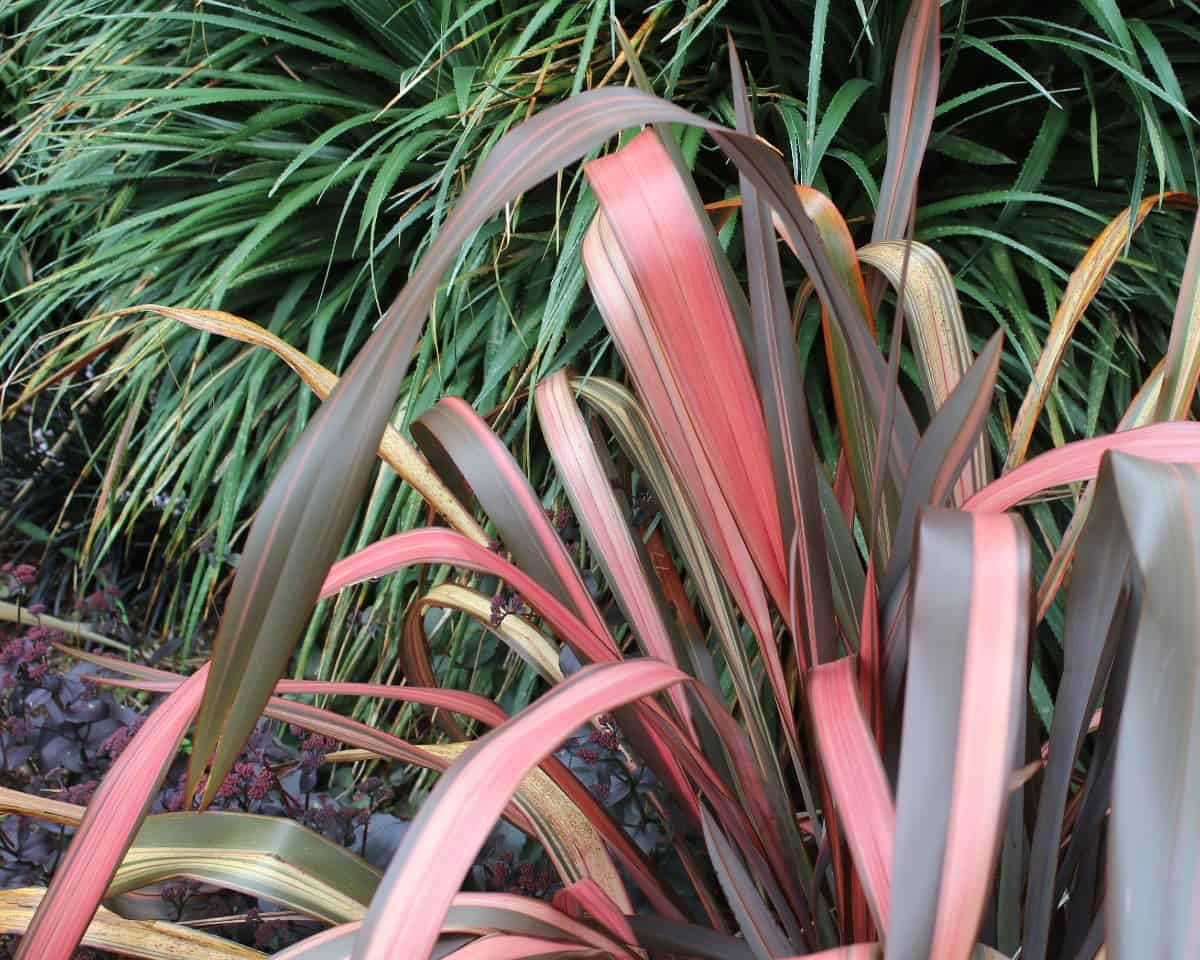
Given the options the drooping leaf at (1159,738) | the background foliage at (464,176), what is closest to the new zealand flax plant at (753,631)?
the drooping leaf at (1159,738)

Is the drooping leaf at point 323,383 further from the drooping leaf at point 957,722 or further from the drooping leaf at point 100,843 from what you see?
the drooping leaf at point 957,722

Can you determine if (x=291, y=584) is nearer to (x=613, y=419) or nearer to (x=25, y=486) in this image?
(x=613, y=419)

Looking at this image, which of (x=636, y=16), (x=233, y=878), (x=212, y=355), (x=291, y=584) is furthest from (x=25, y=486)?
(x=291, y=584)

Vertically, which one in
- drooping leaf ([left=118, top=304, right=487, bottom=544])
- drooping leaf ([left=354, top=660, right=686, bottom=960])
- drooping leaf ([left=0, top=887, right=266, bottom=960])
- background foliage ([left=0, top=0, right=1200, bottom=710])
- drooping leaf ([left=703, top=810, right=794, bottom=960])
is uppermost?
background foliage ([left=0, top=0, right=1200, bottom=710])

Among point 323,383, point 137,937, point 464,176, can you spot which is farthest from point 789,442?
point 464,176

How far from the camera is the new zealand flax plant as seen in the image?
376 mm

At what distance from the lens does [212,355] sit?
148 centimetres

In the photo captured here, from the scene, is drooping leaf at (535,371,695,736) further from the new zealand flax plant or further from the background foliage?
the background foliage

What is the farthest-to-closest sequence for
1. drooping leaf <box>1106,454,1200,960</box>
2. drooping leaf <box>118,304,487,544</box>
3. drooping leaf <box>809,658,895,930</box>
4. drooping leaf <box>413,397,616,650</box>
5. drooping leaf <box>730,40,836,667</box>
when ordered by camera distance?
drooping leaf <box>118,304,487,544</box>, drooping leaf <box>413,397,616,650</box>, drooping leaf <box>730,40,836,667</box>, drooping leaf <box>809,658,895,930</box>, drooping leaf <box>1106,454,1200,960</box>

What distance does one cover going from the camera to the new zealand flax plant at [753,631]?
0.38 m

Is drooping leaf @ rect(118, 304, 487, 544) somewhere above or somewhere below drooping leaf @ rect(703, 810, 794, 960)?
above

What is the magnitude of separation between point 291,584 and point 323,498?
0.03m

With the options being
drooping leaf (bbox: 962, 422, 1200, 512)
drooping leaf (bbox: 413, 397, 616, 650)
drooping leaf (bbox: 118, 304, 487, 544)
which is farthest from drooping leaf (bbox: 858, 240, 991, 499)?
drooping leaf (bbox: 118, 304, 487, 544)

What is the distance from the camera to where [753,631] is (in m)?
0.68
